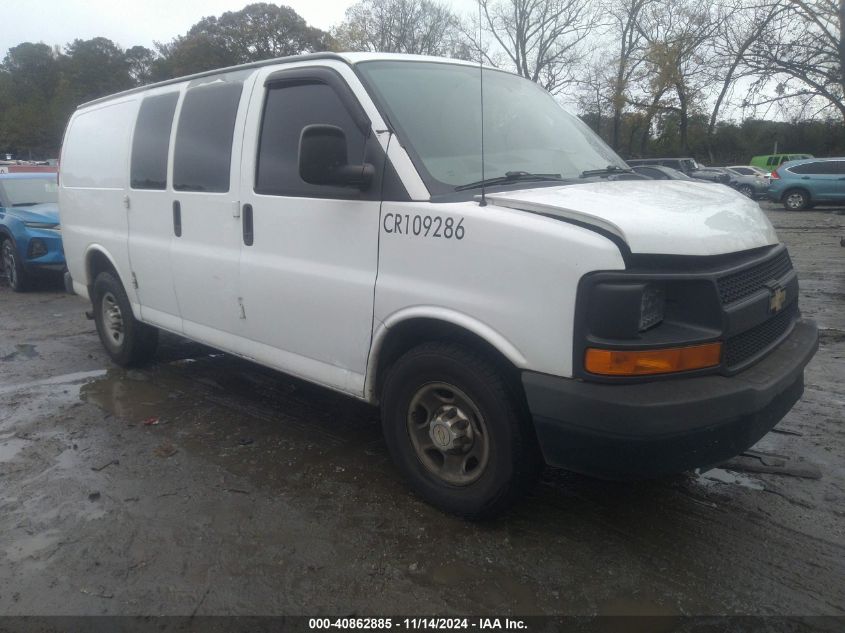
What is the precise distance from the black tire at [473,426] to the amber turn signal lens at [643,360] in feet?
1.42

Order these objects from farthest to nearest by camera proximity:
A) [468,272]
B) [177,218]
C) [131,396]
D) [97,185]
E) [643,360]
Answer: [97,185] → [131,396] → [177,218] → [468,272] → [643,360]

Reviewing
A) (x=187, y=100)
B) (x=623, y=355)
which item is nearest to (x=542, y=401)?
(x=623, y=355)

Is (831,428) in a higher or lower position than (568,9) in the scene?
lower

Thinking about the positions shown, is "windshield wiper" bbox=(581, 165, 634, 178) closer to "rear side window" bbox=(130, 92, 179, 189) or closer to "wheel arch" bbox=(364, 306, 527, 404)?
"wheel arch" bbox=(364, 306, 527, 404)

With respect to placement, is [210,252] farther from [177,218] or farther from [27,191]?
[27,191]

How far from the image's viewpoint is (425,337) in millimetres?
3229

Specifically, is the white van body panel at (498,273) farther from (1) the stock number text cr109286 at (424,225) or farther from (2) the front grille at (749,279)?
(2) the front grille at (749,279)

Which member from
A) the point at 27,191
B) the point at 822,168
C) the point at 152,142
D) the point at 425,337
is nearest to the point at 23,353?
the point at 152,142

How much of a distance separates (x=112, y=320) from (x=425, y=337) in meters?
3.67

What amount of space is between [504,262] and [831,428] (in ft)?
9.15

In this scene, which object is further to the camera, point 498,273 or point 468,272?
point 468,272

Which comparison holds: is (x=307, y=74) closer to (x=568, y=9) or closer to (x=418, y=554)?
(x=418, y=554)

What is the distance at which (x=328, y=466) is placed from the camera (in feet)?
12.6

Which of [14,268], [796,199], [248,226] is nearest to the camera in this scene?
[248,226]
